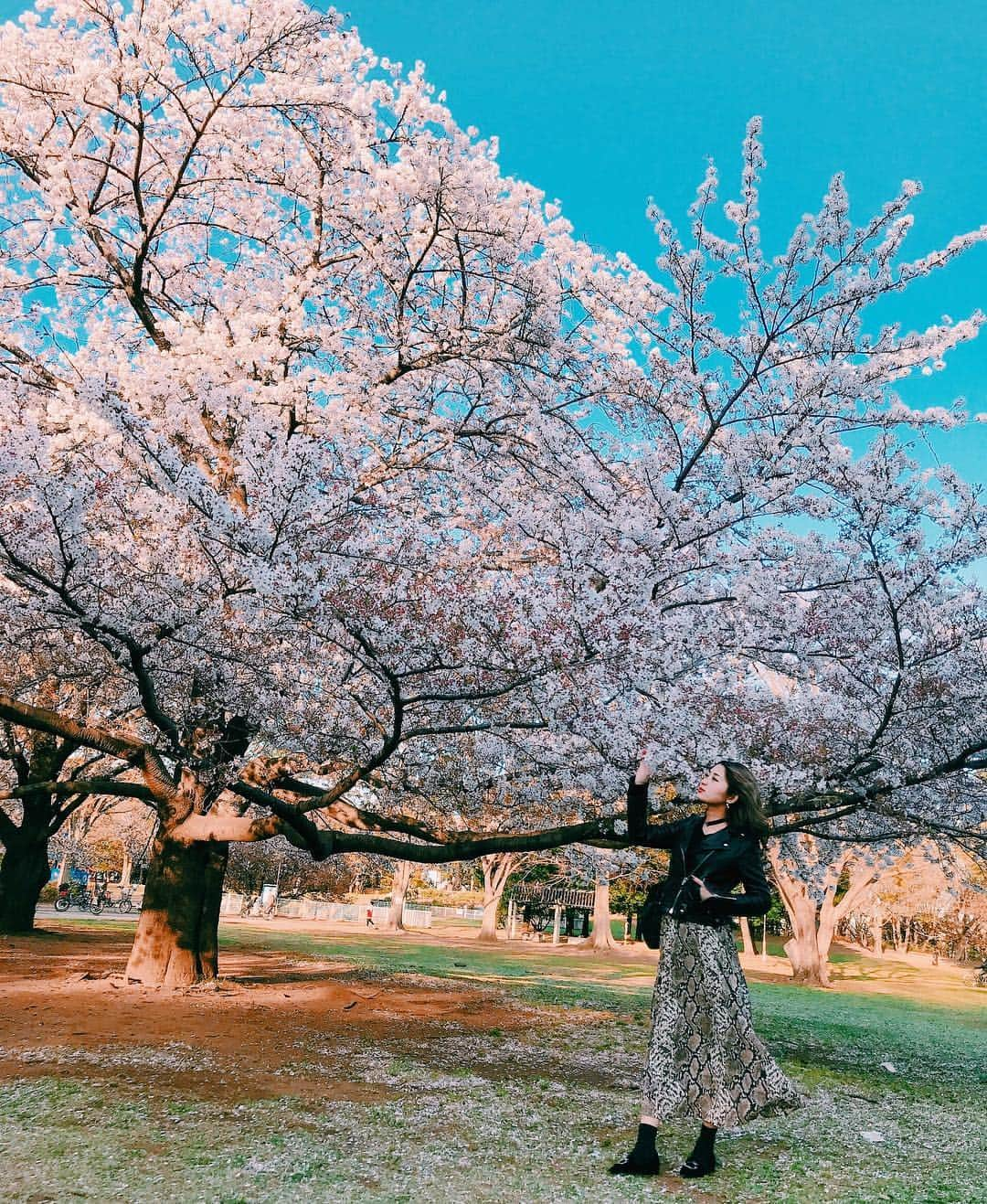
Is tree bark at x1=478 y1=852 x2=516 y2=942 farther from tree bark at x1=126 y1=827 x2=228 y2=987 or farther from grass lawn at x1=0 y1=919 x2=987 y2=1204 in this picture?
tree bark at x1=126 y1=827 x2=228 y2=987

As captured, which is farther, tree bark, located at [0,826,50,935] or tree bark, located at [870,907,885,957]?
tree bark, located at [870,907,885,957]

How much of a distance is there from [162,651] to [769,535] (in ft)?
18.2

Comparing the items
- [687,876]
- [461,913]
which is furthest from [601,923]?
[687,876]

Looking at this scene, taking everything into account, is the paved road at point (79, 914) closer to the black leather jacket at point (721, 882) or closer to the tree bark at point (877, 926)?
the tree bark at point (877, 926)

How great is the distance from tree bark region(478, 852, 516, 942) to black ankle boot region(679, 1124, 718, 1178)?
26756 millimetres

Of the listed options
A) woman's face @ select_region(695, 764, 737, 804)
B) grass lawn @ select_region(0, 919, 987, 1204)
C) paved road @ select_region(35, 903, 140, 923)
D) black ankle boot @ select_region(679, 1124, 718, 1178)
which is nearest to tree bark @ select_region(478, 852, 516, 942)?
paved road @ select_region(35, 903, 140, 923)

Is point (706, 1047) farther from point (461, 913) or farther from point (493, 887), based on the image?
point (461, 913)

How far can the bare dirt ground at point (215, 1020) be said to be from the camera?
5.15 m

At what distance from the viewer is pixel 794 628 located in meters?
8.00

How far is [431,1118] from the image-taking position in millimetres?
4641

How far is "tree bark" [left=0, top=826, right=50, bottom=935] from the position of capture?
640 inches

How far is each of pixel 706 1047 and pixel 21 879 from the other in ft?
55.2

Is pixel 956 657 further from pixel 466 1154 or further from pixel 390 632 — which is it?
pixel 466 1154

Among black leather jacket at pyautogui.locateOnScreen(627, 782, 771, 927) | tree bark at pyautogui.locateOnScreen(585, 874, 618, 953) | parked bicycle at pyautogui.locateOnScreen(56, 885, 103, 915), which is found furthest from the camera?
tree bark at pyautogui.locateOnScreen(585, 874, 618, 953)
